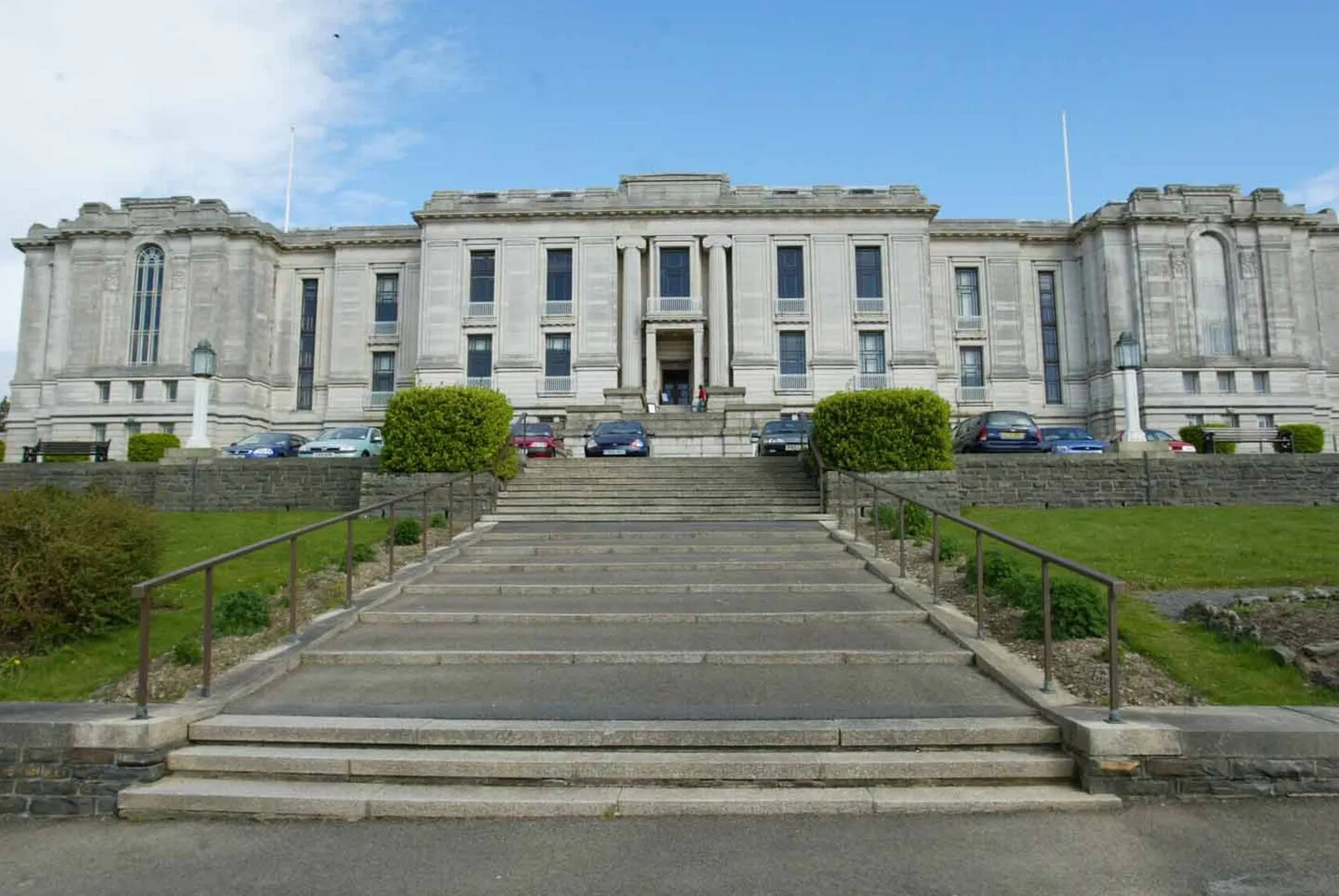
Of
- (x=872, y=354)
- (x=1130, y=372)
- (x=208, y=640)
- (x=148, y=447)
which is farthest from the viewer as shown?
(x=872, y=354)

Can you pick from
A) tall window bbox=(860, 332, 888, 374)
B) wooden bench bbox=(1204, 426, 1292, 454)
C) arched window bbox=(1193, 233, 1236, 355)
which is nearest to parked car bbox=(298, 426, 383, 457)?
tall window bbox=(860, 332, 888, 374)

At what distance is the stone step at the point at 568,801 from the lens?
4.75 metres

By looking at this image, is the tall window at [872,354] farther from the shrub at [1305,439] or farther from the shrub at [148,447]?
the shrub at [148,447]

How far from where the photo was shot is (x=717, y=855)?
4238mm

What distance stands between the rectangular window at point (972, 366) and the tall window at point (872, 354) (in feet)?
20.8

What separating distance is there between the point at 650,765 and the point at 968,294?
4625 cm

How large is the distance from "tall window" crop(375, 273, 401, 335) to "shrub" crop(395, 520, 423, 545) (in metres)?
36.8

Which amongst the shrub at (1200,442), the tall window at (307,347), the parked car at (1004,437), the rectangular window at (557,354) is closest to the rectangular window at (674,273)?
the rectangular window at (557,354)

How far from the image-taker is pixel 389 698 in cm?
618

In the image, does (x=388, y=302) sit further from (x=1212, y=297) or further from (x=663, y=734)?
(x=663, y=734)

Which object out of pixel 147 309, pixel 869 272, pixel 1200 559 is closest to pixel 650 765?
pixel 1200 559

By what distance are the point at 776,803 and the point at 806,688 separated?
1.64 metres

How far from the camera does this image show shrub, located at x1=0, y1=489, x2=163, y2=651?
294 inches

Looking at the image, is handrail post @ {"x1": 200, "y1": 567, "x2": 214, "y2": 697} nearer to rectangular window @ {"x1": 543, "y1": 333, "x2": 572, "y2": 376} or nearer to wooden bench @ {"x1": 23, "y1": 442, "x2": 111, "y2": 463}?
wooden bench @ {"x1": 23, "y1": 442, "x2": 111, "y2": 463}
